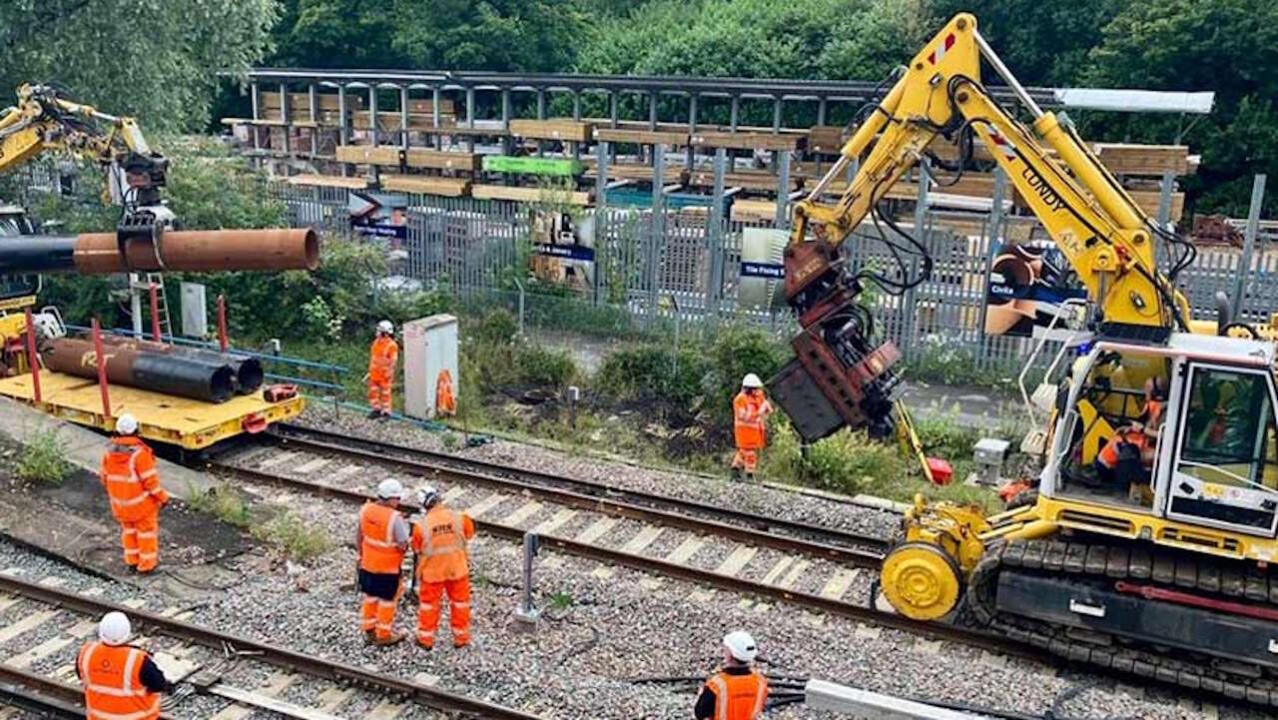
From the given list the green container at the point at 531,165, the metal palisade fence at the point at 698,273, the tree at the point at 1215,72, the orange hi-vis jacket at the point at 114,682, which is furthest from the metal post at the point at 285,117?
the orange hi-vis jacket at the point at 114,682

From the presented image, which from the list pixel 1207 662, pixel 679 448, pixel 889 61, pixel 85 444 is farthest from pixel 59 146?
pixel 889 61

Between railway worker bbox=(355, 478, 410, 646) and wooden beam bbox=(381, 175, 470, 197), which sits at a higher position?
wooden beam bbox=(381, 175, 470, 197)

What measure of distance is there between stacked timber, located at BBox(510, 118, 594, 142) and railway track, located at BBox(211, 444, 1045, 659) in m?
18.0

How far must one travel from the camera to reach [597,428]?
17.3 m

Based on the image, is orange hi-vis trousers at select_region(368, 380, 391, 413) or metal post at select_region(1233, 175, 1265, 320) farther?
metal post at select_region(1233, 175, 1265, 320)

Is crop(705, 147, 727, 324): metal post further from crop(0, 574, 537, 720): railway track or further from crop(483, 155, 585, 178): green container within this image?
crop(0, 574, 537, 720): railway track

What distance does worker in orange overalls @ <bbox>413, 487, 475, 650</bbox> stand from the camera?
954 cm

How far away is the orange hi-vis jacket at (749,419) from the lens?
1450 centimetres

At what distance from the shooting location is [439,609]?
9.90 m

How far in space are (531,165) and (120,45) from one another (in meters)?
11.2

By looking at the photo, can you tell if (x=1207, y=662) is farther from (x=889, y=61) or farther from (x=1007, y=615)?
(x=889, y=61)

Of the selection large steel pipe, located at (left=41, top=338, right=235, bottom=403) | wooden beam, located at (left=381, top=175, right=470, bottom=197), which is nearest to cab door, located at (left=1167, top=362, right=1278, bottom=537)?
large steel pipe, located at (left=41, top=338, right=235, bottom=403)

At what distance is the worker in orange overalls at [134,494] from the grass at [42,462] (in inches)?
93.8

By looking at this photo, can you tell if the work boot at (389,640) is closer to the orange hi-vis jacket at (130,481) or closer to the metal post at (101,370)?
the orange hi-vis jacket at (130,481)
